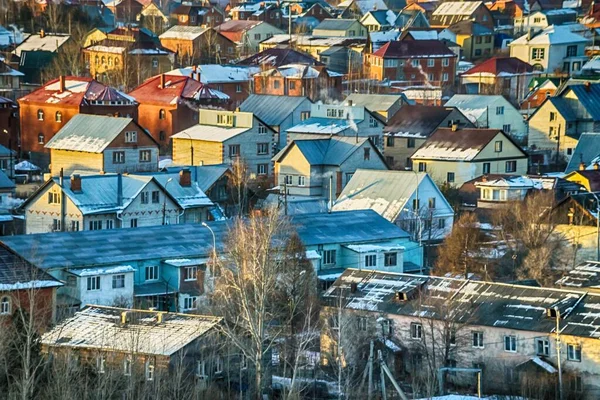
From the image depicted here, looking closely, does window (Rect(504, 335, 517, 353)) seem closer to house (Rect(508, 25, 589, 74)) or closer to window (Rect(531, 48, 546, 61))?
house (Rect(508, 25, 589, 74))

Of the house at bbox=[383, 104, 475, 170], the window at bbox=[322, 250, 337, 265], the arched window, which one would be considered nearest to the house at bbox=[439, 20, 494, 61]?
the house at bbox=[383, 104, 475, 170]

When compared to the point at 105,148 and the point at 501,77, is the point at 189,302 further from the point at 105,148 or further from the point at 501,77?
the point at 501,77

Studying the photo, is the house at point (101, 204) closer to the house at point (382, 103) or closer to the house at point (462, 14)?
the house at point (382, 103)

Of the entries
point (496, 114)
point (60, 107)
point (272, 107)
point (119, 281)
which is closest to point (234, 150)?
point (60, 107)

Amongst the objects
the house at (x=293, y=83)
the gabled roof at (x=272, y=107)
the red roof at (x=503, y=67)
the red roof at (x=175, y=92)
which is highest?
the red roof at (x=503, y=67)

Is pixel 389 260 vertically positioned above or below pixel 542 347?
above

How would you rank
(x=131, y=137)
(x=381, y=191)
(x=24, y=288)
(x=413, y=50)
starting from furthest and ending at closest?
(x=413, y=50) < (x=131, y=137) < (x=381, y=191) < (x=24, y=288)

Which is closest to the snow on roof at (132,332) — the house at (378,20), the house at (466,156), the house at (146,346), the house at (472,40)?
the house at (146,346)
